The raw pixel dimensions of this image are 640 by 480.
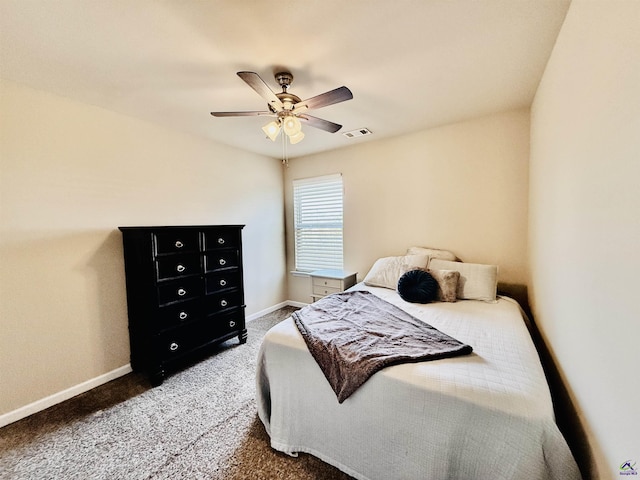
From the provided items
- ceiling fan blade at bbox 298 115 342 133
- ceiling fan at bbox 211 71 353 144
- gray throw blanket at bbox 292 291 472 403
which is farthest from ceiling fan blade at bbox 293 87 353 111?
gray throw blanket at bbox 292 291 472 403

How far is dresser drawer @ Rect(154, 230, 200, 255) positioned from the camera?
7.52 ft

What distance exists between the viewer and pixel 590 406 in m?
1.05

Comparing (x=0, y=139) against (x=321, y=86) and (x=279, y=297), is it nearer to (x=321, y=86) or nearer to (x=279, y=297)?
(x=321, y=86)

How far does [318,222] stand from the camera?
3979 mm

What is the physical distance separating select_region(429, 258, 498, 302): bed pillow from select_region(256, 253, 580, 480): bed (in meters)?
0.58

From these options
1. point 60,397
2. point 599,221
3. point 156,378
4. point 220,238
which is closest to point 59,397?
point 60,397

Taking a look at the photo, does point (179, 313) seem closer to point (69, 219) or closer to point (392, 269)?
point (69, 219)

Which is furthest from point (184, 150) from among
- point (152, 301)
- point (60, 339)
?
point (60, 339)

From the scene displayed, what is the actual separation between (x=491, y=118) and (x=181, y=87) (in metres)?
2.87

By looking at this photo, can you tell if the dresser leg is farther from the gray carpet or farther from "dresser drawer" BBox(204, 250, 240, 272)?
"dresser drawer" BBox(204, 250, 240, 272)

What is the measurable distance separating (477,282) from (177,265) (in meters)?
2.77

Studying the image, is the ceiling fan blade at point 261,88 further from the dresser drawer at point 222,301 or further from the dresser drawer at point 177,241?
the dresser drawer at point 222,301

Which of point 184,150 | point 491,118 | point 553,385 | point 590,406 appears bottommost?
point 553,385

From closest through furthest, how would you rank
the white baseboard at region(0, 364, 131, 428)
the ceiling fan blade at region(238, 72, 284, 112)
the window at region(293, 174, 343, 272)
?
the ceiling fan blade at region(238, 72, 284, 112) < the white baseboard at region(0, 364, 131, 428) < the window at region(293, 174, 343, 272)
